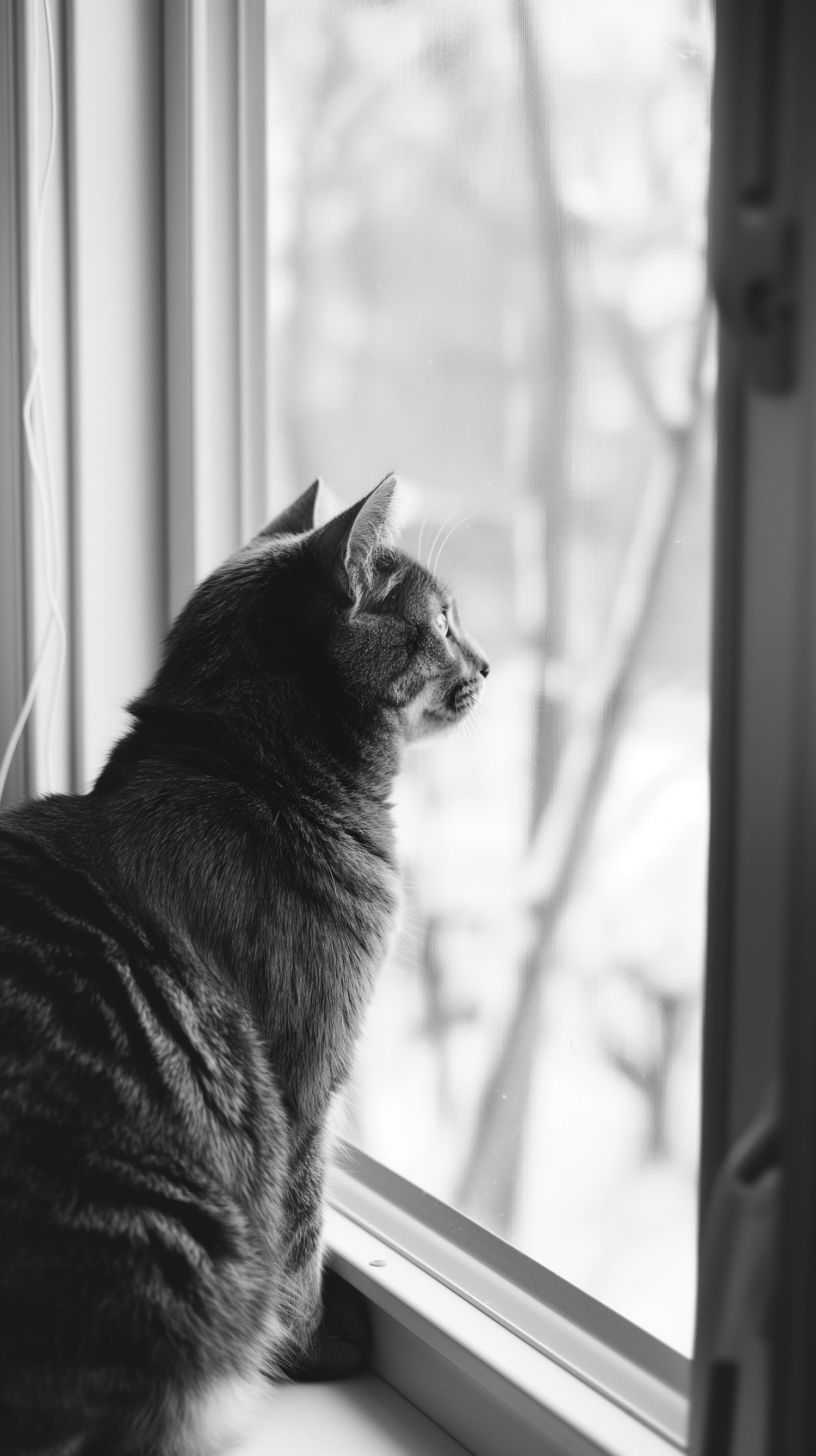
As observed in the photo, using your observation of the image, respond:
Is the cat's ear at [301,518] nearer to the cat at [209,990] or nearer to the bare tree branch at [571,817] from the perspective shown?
the cat at [209,990]

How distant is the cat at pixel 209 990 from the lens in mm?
818

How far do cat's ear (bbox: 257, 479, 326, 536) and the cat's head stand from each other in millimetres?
105

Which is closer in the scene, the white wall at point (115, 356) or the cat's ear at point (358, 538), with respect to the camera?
the cat's ear at point (358, 538)

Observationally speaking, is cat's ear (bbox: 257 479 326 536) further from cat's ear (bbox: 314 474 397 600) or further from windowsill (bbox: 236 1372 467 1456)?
windowsill (bbox: 236 1372 467 1456)

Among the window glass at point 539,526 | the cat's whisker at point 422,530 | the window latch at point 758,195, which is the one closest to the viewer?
the window latch at point 758,195

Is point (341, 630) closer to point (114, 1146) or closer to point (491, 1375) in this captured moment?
point (114, 1146)

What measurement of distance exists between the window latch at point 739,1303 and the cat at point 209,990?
1.36 feet

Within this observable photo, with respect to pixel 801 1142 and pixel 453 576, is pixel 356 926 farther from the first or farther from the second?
pixel 801 1142

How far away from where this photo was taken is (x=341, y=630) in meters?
1.09

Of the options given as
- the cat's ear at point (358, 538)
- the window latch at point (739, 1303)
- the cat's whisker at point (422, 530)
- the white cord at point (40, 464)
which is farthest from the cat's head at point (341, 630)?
the window latch at point (739, 1303)

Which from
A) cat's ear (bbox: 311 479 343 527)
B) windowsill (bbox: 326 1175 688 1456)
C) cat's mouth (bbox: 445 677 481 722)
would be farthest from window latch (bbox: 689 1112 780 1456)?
cat's ear (bbox: 311 479 343 527)

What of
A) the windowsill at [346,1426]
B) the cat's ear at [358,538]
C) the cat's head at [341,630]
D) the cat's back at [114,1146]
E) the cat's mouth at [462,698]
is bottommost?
the windowsill at [346,1426]

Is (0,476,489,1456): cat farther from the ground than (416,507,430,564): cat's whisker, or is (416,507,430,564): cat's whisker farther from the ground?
(416,507,430,564): cat's whisker

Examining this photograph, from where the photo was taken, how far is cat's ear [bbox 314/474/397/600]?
1033 mm
